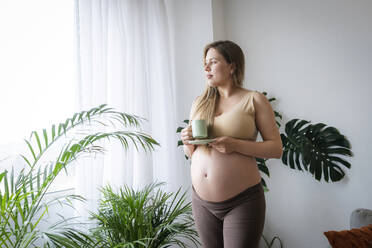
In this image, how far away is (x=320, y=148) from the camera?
216 cm

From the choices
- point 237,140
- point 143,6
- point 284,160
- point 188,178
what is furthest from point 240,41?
point 237,140

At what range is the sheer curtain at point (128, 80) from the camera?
6.19 feet

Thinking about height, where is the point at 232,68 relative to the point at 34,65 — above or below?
below

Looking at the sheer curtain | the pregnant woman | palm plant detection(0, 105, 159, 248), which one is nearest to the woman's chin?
the pregnant woman

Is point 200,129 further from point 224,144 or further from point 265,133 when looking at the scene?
point 265,133

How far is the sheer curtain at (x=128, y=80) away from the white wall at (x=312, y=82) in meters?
0.77

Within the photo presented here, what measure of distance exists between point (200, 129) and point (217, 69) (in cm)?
31

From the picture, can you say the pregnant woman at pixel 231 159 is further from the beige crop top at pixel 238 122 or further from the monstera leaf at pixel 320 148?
the monstera leaf at pixel 320 148

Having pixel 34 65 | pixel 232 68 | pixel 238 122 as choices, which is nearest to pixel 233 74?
Answer: pixel 232 68

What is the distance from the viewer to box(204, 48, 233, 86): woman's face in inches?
55.0

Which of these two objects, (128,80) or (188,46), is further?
(188,46)

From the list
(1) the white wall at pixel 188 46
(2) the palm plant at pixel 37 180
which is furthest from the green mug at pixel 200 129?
(1) the white wall at pixel 188 46

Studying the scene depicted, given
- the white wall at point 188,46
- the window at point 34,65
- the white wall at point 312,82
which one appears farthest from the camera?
the white wall at point 188,46

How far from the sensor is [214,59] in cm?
140
